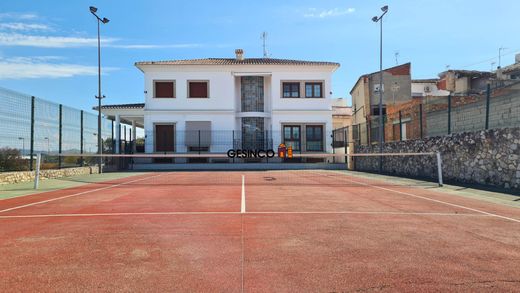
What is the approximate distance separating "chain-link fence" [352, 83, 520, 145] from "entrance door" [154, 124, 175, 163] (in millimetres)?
17169

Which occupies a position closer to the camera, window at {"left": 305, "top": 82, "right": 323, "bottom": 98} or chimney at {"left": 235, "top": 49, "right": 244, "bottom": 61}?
window at {"left": 305, "top": 82, "right": 323, "bottom": 98}

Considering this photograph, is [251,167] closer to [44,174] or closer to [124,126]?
[124,126]

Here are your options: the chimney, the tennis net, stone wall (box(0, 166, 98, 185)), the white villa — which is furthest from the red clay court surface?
the chimney

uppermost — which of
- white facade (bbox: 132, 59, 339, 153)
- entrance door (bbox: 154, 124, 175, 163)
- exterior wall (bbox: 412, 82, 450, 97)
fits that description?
exterior wall (bbox: 412, 82, 450, 97)

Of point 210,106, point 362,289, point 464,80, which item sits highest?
point 464,80

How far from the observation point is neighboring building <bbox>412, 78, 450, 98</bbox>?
44906 millimetres

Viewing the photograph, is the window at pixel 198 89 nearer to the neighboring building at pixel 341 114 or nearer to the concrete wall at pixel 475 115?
the concrete wall at pixel 475 115

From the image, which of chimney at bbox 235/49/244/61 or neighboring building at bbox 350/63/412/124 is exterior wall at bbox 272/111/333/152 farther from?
neighboring building at bbox 350/63/412/124

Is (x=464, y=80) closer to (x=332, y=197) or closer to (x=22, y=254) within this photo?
(x=332, y=197)

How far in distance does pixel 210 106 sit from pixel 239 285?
30185 mm

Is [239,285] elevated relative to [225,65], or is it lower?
lower

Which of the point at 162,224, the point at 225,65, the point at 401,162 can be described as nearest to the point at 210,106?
the point at 225,65

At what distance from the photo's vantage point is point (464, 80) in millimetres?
41031

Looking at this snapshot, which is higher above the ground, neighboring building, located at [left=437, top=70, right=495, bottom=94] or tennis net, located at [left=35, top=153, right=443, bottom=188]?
neighboring building, located at [left=437, top=70, right=495, bottom=94]
